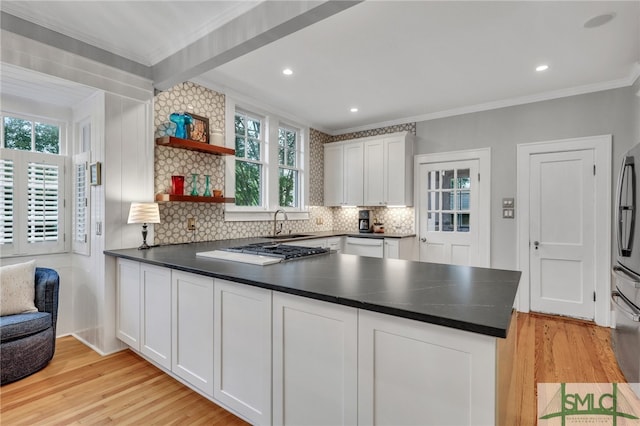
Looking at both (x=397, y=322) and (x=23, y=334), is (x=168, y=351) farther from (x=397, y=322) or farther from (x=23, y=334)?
(x=397, y=322)

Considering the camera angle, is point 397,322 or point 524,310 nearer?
point 397,322

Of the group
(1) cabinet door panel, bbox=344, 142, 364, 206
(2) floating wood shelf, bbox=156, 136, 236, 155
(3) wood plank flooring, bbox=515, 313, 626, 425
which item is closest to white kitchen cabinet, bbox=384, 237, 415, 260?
(1) cabinet door panel, bbox=344, 142, 364, 206

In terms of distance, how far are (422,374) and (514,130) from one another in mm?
3885

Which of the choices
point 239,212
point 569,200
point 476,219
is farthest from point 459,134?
point 239,212

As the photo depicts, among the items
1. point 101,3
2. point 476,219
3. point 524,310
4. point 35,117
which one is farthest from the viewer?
point 476,219

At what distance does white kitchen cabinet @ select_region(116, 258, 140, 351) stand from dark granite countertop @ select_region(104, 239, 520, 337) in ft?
1.05

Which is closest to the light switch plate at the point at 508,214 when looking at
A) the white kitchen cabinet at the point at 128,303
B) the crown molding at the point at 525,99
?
the crown molding at the point at 525,99

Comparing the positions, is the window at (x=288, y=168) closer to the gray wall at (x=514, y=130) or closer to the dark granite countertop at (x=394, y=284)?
the gray wall at (x=514, y=130)

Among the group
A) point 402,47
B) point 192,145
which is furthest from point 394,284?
point 192,145

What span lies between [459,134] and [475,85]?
93 centimetres

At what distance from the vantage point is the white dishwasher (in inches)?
175

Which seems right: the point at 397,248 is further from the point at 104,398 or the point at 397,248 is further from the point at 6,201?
the point at 6,201

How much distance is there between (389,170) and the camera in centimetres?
474

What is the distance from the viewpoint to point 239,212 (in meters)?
3.97
